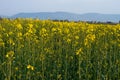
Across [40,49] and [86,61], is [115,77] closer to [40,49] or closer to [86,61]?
[86,61]

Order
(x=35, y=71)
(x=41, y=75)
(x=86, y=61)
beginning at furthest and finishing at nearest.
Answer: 1. (x=86, y=61)
2. (x=35, y=71)
3. (x=41, y=75)

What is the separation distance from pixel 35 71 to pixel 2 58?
1081 mm

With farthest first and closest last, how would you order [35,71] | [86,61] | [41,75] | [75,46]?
[75,46], [86,61], [35,71], [41,75]

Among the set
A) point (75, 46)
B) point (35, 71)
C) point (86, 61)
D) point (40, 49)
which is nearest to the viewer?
point (35, 71)

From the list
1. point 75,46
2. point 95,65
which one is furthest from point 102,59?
point 75,46

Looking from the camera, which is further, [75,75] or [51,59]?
[51,59]

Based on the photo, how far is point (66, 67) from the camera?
21.1 ft

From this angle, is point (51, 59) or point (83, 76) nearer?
point (83, 76)

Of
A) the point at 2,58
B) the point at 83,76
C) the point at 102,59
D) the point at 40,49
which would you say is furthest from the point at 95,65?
the point at 2,58

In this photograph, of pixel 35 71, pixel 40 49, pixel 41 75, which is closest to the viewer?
pixel 41 75

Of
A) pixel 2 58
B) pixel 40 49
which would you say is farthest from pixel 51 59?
pixel 2 58

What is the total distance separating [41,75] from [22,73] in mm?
375

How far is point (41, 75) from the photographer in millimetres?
5945

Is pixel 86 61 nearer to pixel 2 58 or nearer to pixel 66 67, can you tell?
pixel 66 67
